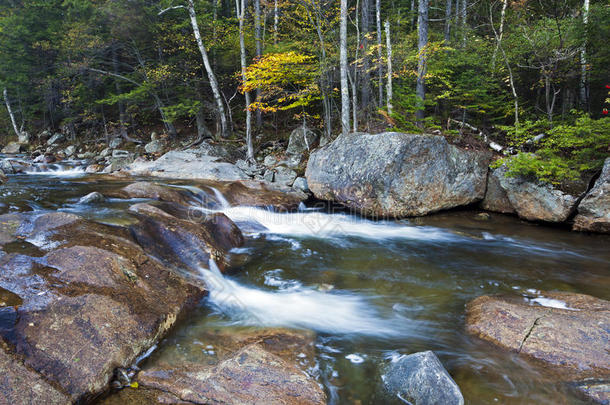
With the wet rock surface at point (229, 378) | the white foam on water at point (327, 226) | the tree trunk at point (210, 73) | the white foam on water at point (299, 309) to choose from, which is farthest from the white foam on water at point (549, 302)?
the tree trunk at point (210, 73)

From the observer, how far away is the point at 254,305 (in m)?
4.27

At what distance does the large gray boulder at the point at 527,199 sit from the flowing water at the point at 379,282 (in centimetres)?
30

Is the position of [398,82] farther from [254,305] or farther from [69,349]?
[69,349]

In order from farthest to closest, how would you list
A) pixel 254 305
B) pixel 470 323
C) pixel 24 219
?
pixel 24 219, pixel 254 305, pixel 470 323

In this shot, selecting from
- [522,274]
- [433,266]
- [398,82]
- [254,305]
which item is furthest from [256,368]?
[398,82]

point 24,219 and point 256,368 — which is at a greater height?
point 24,219

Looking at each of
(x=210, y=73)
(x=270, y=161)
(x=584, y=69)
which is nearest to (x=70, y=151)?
(x=210, y=73)

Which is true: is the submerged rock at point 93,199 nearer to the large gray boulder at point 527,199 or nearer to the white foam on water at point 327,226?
the white foam on water at point 327,226

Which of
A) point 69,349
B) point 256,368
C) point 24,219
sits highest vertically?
point 24,219

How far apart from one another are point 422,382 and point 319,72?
11.0 meters

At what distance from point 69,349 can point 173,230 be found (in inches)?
108

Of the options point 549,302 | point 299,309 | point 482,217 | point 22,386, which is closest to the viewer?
point 22,386

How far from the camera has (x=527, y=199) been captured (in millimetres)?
7613

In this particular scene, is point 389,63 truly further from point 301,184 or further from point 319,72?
point 301,184
